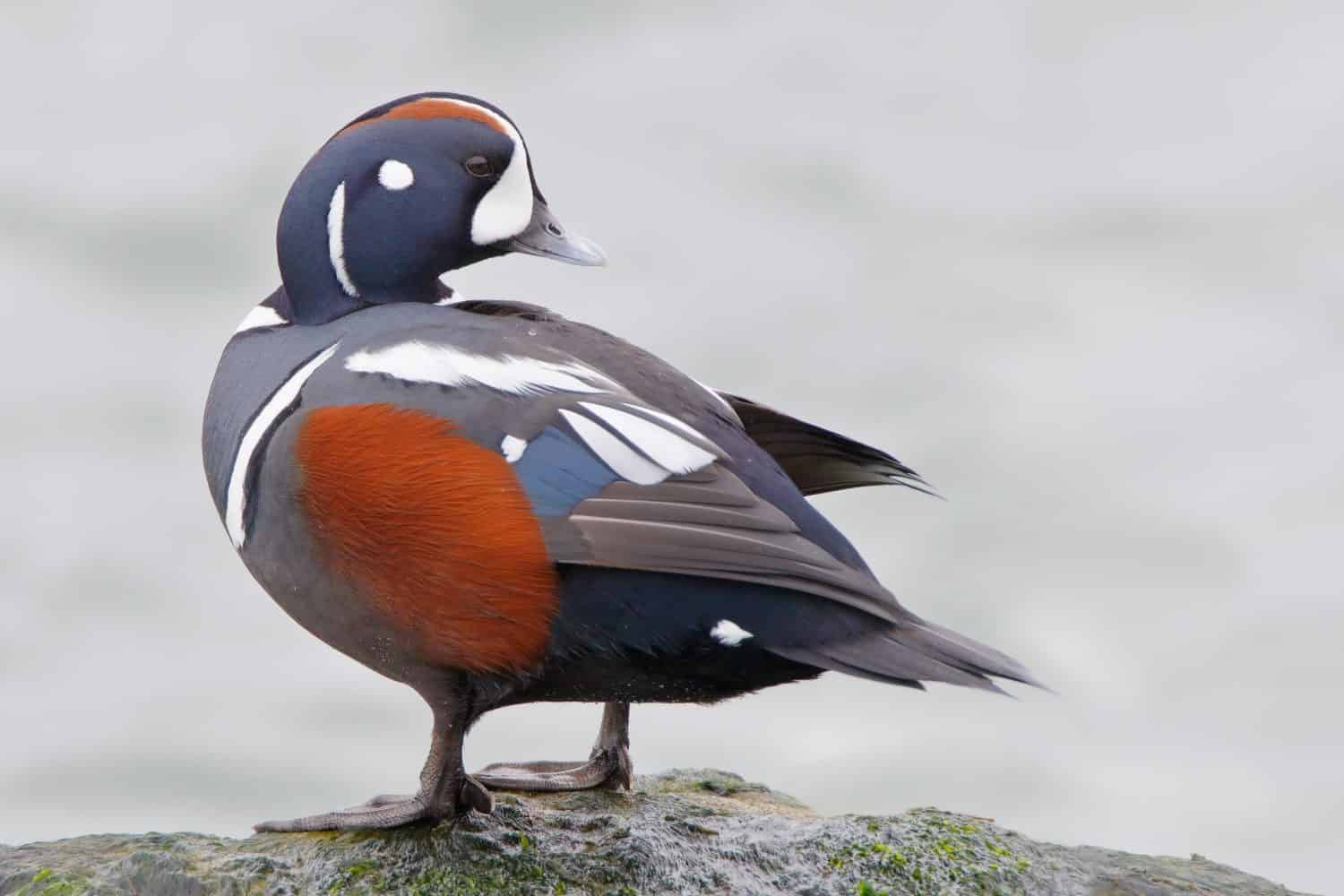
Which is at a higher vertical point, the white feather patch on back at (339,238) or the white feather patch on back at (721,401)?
the white feather patch on back at (339,238)

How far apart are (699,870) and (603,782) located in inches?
32.0

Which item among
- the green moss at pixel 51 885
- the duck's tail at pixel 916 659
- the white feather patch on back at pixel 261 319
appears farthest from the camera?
the white feather patch on back at pixel 261 319

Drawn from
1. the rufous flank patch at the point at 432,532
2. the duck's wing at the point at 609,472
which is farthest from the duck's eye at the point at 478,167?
the rufous flank patch at the point at 432,532

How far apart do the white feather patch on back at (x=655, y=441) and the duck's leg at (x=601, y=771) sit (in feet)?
4.08

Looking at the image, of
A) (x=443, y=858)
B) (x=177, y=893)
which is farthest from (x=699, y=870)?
(x=177, y=893)

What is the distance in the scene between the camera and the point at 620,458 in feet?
13.6

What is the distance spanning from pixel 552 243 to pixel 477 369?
0.99m

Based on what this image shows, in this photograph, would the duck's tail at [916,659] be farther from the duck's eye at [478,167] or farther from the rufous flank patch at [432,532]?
the duck's eye at [478,167]

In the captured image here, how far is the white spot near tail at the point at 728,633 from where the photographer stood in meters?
4.12

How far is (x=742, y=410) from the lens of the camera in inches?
195

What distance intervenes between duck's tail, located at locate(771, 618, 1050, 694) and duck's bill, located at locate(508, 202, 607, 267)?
1611mm

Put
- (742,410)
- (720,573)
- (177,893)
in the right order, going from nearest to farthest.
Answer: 1. (720,573)
2. (177,893)
3. (742,410)

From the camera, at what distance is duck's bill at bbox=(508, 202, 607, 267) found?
17.0ft

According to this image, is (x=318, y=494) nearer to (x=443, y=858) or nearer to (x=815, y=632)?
(x=443, y=858)
